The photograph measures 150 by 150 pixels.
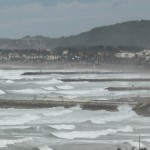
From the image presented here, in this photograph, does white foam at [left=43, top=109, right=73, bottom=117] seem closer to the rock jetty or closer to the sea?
the sea

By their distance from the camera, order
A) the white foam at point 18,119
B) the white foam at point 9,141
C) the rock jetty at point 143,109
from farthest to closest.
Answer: the rock jetty at point 143,109 < the white foam at point 18,119 < the white foam at point 9,141

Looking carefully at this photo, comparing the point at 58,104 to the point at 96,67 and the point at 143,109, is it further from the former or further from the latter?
the point at 96,67

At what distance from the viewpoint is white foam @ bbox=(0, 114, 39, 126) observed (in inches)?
1533

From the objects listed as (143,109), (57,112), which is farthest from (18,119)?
(143,109)

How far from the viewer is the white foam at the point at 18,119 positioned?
38938 mm

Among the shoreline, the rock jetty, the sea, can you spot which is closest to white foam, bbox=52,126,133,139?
the sea

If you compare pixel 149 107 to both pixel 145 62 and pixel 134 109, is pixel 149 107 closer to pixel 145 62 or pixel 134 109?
pixel 134 109

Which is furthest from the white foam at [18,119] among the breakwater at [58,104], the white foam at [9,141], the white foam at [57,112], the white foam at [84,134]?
the white foam at [9,141]

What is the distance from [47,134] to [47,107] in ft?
47.8

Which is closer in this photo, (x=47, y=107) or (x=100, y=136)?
(x=100, y=136)

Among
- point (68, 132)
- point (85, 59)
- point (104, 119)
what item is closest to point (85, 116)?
point (104, 119)

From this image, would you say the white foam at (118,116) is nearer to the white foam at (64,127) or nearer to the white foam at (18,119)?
the white foam at (64,127)

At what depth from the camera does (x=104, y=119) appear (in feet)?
132

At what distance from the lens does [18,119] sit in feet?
133
